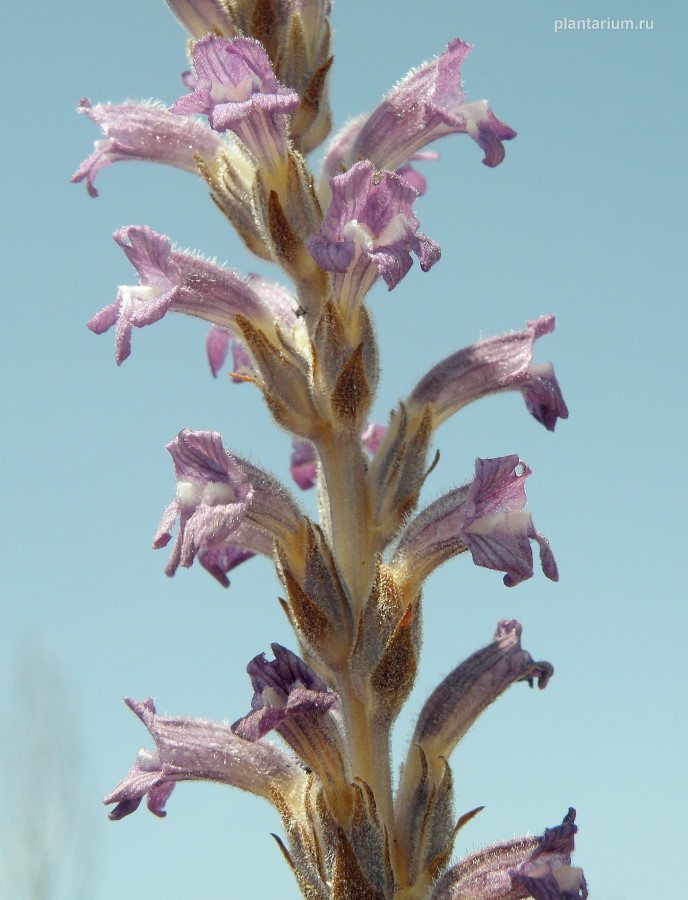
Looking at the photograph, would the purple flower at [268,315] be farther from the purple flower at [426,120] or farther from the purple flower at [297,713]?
the purple flower at [297,713]

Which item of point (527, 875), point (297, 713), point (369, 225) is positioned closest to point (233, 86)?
point (369, 225)

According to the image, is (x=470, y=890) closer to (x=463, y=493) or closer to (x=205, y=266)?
(x=463, y=493)

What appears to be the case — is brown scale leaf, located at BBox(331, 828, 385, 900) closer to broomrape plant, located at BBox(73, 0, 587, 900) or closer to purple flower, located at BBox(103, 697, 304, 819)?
broomrape plant, located at BBox(73, 0, 587, 900)

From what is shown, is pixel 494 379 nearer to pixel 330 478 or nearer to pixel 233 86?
pixel 330 478

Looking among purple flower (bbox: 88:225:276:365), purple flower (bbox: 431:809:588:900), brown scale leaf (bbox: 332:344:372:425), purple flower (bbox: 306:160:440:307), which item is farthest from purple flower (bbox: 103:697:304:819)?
purple flower (bbox: 306:160:440:307)

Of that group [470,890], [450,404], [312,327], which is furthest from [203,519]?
[470,890]

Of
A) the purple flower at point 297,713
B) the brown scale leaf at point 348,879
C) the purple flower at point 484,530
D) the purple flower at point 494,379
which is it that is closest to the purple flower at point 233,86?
the purple flower at point 494,379

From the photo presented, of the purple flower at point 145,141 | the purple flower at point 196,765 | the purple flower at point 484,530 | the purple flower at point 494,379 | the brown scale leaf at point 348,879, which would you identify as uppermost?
the purple flower at point 145,141
